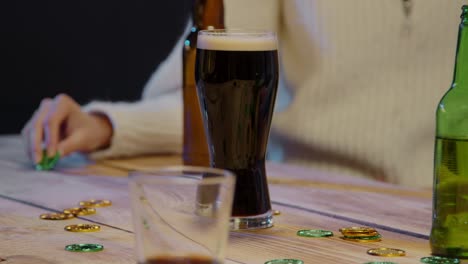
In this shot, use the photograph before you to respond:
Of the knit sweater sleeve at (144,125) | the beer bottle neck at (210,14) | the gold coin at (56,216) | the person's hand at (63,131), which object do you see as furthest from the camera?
the knit sweater sleeve at (144,125)

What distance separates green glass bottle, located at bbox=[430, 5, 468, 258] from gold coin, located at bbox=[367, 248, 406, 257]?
0.04 metres

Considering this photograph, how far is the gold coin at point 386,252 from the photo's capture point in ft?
3.12

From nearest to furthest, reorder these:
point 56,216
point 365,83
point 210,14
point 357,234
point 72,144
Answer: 1. point 357,234
2. point 56,216
3. point 210,14
4. point 72,144
5. point 365,83

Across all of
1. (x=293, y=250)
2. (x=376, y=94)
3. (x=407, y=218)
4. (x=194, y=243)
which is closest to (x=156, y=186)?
(x=194, y=243)

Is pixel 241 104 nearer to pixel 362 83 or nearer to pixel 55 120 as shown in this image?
pixel 55 120

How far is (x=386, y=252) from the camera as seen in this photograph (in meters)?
0.96

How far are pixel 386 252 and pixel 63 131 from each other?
89 cm

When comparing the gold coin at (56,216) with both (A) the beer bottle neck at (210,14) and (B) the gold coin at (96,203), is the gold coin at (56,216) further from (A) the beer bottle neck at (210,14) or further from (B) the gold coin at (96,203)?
(A) the beer bottle neck at (210,14)

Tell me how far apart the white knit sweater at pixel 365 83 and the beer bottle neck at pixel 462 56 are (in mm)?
950

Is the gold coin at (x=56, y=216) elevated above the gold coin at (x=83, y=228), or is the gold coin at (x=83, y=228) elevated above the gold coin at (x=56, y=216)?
the gold coin at (x=83, y=228)

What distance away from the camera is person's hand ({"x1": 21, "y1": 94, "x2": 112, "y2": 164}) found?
1.60 meters

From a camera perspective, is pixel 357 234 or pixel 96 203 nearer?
pixel 357 234

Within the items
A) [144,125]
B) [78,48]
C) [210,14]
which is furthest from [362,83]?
[78,48]

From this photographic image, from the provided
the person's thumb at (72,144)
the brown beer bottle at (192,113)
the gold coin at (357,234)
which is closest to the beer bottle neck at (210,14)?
the brown beer bottle at (192,113)
